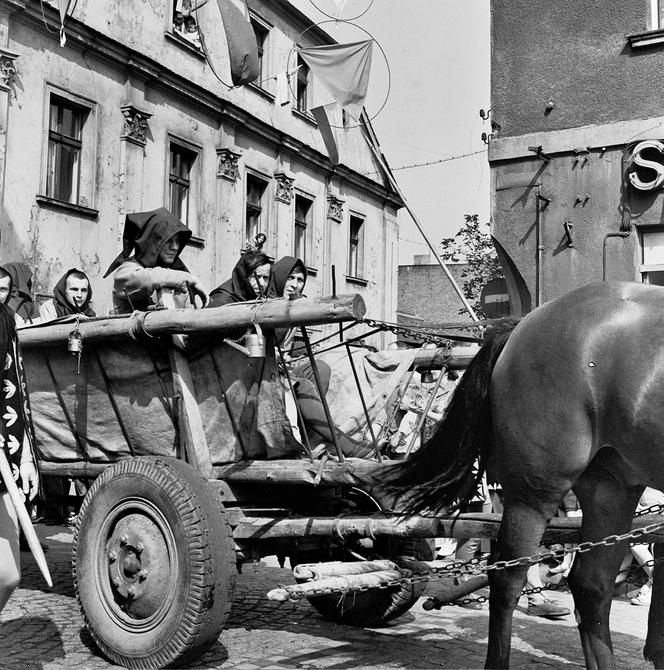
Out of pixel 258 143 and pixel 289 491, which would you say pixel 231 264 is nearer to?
pixel 258 143

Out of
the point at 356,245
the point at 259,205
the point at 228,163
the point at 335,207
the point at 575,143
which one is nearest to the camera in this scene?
the point at 575,143

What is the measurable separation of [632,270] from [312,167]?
46.4 ft

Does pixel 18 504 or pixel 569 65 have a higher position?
pixel 569 65

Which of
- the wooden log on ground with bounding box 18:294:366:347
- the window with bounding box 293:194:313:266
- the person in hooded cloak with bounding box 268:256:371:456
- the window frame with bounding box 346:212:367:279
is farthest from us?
the window frame with bounding box 346:212:367:279

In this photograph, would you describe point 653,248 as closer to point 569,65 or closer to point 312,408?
point 569,65

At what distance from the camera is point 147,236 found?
17.9ft

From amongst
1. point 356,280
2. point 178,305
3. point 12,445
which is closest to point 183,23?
point 356,280

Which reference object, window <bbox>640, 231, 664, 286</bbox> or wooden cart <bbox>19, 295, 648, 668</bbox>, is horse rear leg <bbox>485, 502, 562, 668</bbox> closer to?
wooden cart <bbox>19, 295, 648, 668</bbox>

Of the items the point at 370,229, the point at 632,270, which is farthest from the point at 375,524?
the point at 370,229

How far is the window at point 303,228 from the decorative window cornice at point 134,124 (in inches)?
246

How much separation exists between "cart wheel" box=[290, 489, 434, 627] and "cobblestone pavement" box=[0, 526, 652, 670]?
0.27 feet

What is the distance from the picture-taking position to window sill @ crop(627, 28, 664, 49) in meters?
9.88

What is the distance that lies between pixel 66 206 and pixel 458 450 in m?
12.5

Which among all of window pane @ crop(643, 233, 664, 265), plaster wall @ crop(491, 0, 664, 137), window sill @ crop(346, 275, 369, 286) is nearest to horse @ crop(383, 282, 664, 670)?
window pane @ crop(643, 233, 664, 265)
